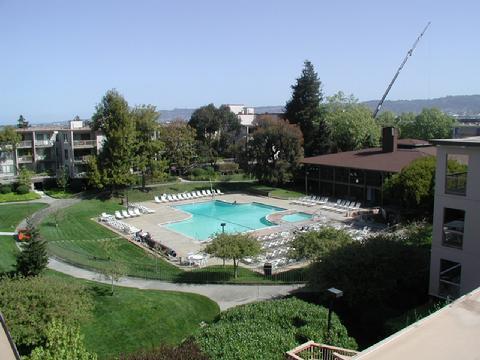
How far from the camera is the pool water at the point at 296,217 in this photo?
1470 inches

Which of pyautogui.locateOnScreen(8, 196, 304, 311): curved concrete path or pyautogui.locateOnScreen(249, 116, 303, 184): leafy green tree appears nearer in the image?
pyautogui.locateOnScreen(8, 196, 304, 311): curved concrete path

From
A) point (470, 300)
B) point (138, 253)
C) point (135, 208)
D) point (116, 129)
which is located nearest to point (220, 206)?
point (135, 208)

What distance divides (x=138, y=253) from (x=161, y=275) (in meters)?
5.52

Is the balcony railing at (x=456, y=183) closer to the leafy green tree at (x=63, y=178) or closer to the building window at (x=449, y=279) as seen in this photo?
the building window at (x=449, y=279)

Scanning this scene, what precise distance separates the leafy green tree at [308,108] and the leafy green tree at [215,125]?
12294 millimetres

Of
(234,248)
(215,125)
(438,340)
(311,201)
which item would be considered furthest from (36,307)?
(215,125)

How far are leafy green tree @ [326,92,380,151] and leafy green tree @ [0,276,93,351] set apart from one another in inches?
1718

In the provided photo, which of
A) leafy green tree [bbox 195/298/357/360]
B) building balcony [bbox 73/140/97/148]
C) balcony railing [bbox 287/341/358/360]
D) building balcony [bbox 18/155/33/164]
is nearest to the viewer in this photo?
balcony railing [bbox 287/341/358/360]

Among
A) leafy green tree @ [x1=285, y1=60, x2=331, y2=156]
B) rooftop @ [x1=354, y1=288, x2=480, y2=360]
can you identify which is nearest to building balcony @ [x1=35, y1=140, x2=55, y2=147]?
leafy green tree @ [x1=285, y1=60, x2=331, y2=156]

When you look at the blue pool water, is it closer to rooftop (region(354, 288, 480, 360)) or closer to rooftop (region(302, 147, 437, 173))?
rooftop (region(302, 147, 437, 173))

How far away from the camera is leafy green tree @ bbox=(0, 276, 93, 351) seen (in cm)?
1425

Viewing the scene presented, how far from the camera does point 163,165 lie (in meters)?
48.0

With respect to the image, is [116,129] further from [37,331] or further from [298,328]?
[298,328]

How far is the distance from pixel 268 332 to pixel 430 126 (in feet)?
202
